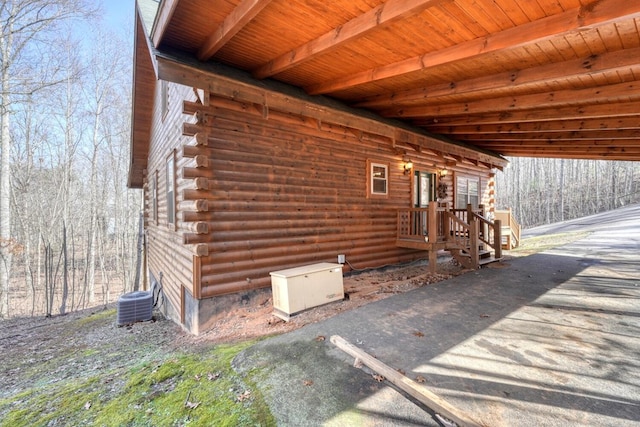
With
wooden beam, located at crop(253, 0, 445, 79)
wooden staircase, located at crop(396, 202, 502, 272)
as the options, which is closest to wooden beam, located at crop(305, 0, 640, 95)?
wooden beam, located at crop(253, 0, 445, 79)

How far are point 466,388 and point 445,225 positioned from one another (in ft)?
18.3

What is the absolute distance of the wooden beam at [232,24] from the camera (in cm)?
320

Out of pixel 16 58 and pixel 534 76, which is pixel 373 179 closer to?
pixel 534 76

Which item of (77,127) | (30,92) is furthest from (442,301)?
(77,127)

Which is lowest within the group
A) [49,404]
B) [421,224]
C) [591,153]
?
[49,404]

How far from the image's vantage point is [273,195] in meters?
5.91

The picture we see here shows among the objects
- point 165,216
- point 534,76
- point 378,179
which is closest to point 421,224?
point 378,179

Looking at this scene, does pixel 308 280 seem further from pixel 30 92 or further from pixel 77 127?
pixel 77 127

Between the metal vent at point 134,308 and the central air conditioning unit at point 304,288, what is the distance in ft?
13.4

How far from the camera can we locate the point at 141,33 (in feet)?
23.1

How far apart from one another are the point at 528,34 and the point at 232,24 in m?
3.68

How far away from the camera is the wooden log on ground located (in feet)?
6.88

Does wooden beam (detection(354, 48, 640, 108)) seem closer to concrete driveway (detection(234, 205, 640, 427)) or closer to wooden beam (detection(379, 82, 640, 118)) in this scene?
wooden beam (detection(379, 82, 640, 118))

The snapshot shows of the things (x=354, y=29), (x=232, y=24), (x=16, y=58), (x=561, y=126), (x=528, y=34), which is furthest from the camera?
(x=16, y=58)
